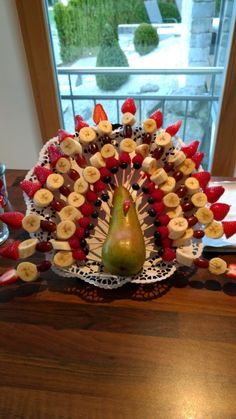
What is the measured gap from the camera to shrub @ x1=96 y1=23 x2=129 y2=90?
1.45 meters

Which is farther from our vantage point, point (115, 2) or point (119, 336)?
point (115, 2)

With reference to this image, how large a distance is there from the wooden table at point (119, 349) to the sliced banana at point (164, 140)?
244 millimetres

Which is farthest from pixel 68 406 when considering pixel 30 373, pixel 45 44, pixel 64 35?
pixel 64 35

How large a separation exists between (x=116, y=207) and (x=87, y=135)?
0.50 feet

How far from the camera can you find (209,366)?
48 centimetres

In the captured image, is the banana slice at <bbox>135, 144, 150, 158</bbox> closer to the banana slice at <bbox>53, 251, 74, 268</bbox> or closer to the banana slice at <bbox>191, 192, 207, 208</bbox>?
the banana slice at <bbox>191, 192, 207, 208</bbox>

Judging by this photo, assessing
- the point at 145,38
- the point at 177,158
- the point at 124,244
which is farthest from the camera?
the point at 145,38

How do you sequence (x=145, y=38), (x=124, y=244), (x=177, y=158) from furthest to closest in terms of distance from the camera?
(x=145, y=38) → (x=177, y=158) → (x=124, y=244)

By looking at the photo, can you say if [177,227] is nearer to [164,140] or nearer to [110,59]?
[164,140]

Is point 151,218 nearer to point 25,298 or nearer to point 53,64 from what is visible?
point 25,298

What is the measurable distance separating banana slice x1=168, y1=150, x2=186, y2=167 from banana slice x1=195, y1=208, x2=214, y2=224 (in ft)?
0.33

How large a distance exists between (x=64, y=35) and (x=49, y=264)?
1.23 meters

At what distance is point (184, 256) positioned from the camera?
55 cm

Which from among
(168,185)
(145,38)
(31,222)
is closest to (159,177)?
(168,185)
